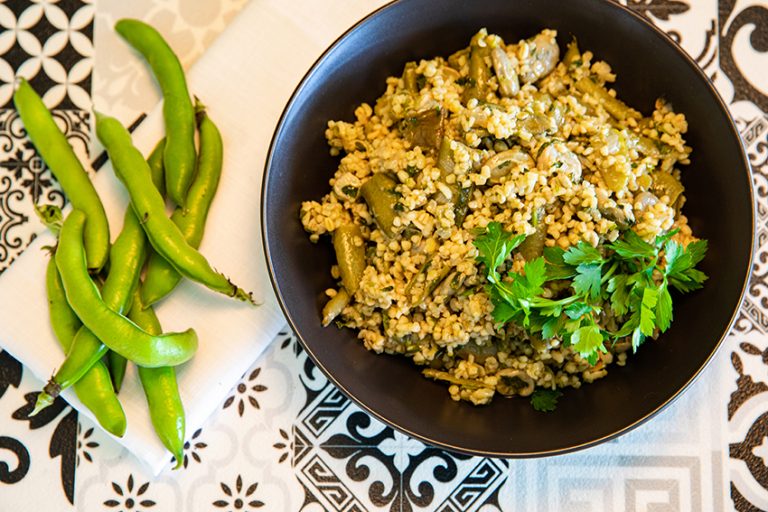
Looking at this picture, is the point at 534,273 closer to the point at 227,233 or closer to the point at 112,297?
the point at 227,233

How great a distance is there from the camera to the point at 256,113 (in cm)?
273

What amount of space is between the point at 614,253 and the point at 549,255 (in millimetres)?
201

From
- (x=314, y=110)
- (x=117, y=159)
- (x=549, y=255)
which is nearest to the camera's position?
(x=549, y=255)

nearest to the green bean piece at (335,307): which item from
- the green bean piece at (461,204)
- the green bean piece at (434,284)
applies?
the green bean piece at (434,284)

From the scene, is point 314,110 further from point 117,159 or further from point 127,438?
point 127,438

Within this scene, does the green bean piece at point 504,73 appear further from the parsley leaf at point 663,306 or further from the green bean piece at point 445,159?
the parsley leaf at point 663,306

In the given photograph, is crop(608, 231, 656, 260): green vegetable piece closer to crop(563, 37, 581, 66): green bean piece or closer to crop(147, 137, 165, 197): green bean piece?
crop(563, 37, 581, 66): green bean piece

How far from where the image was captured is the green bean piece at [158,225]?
2.50 m

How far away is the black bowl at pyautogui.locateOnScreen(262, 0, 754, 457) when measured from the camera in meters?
2.32

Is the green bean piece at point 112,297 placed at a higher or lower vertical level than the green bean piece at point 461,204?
lower

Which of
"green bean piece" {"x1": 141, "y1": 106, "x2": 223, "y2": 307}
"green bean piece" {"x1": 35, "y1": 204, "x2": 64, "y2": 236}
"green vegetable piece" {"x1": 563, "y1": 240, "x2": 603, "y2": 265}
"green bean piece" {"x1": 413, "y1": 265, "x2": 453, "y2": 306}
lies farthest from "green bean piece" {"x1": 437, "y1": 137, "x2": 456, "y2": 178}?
"green bean piece" {"x1": 35, "y1": 204, "x2": 64, "y2": 236}

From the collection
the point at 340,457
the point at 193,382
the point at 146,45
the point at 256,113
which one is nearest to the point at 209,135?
the point at 256,113

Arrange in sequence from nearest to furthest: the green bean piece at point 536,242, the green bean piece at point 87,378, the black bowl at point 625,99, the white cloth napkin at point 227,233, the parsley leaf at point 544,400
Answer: the green bean piece at point 536,242 → the black bowl at point 625,99 → the parsley leaf at point 544,400 → the green bean piece at point 87,378 → the white cloth napkin at point 227,233

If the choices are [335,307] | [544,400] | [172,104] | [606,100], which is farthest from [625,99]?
[172,104]
